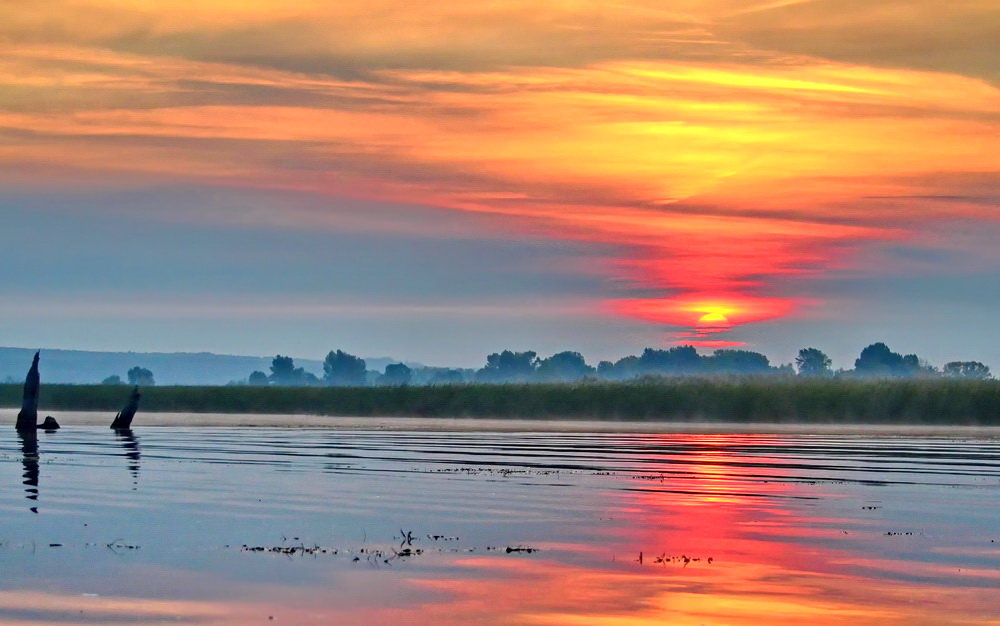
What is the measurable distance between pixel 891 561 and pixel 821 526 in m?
4.57

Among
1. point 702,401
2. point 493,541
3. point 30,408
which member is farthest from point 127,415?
point 493,541

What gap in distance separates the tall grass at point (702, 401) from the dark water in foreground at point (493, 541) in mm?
50970

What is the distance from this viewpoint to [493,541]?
22.2m

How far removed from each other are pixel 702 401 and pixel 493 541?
75665 millimetres

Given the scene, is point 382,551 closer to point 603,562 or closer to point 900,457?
point 603,562

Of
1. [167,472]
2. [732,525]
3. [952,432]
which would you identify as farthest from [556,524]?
[952,432]

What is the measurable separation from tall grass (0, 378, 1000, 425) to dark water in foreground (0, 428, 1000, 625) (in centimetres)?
5097

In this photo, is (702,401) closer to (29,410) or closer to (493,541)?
(29,410)

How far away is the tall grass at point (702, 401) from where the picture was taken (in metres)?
91.2

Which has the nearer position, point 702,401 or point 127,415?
point 127,415

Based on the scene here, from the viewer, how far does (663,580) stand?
18.3 m

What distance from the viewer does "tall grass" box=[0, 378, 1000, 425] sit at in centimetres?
9119

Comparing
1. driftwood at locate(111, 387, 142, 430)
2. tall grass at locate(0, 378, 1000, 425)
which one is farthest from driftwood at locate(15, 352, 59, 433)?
tall grass at locate(0, 378, 1000, 425)

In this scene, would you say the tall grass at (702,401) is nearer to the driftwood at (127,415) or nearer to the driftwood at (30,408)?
the driftwood at (127,415)
